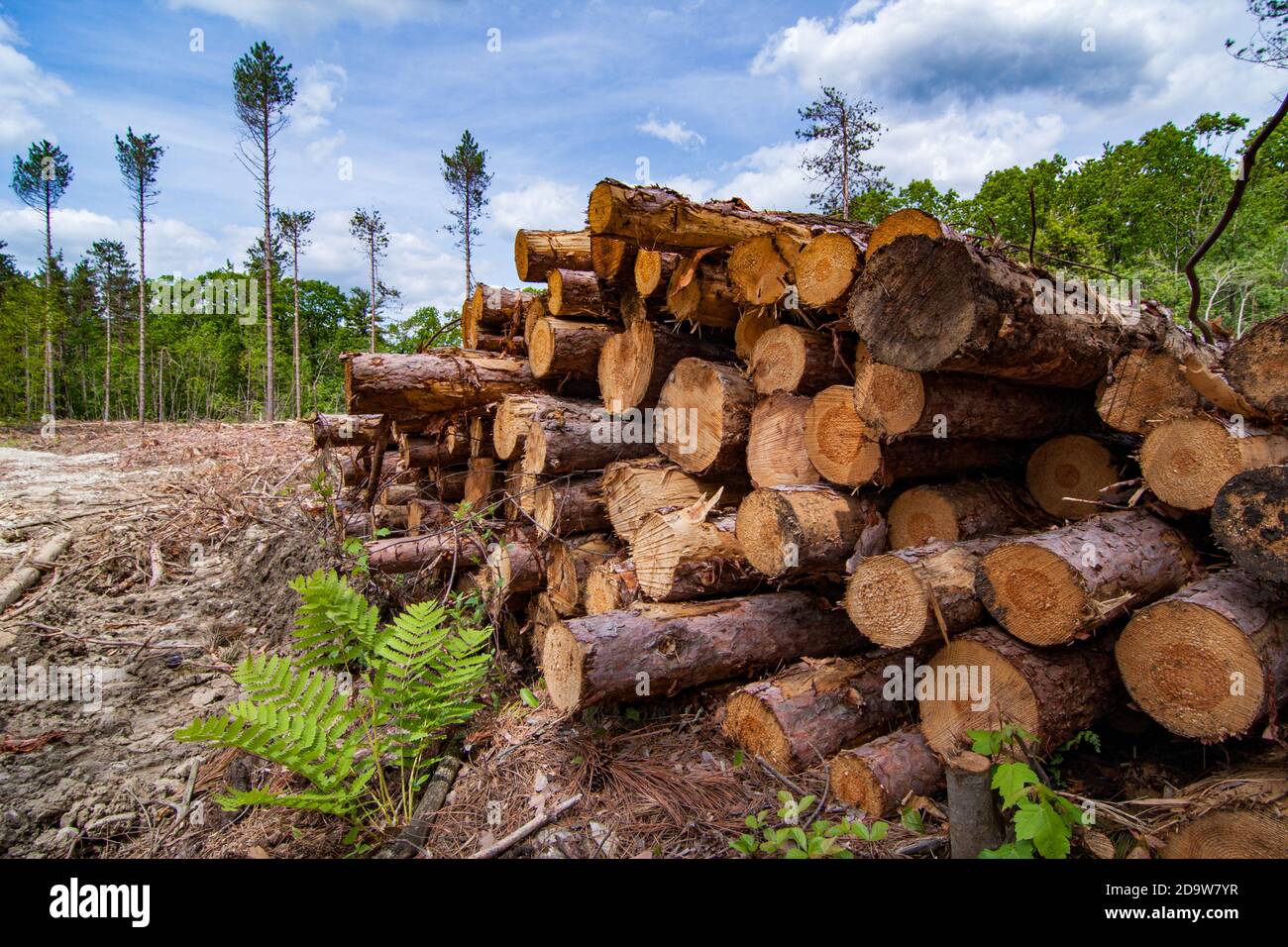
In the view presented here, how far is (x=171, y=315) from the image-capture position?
41656mm

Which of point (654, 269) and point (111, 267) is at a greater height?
point (111, 267)

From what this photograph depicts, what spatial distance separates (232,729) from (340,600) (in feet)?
2.96

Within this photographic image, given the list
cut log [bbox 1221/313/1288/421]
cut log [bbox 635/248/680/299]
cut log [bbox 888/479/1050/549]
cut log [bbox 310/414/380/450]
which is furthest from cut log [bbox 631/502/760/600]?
cut log [bbox 310/414/380/450]

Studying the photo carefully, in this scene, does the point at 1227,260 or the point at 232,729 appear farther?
the point at 1227,260

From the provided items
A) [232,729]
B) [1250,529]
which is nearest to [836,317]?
[1250,529]

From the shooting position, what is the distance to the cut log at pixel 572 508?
3.96 m

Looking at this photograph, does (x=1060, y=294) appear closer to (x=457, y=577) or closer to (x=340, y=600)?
(x=340, y=600)

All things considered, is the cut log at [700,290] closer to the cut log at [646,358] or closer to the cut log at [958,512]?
the cut log at [646,358]

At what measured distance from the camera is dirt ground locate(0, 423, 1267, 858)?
260 centimetres

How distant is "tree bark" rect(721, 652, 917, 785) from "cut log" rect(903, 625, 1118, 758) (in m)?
0.29

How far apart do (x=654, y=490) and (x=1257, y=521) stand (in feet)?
8.02

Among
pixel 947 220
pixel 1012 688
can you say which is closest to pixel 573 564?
pixel 1012 688

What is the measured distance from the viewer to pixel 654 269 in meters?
3.64

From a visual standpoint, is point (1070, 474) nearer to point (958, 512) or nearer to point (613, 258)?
point (958, 512)
